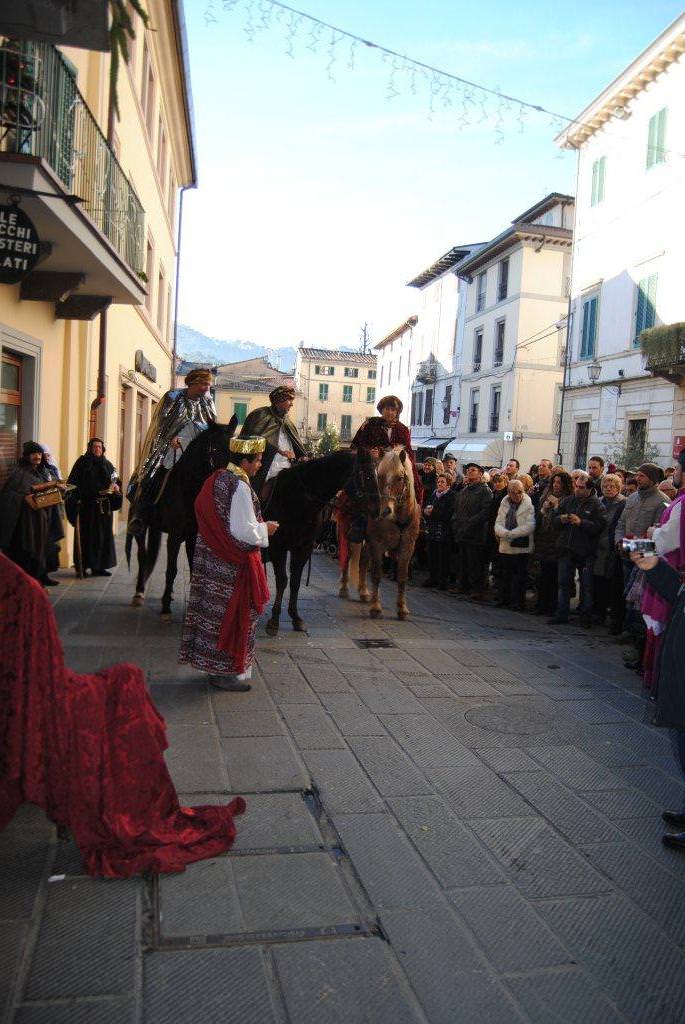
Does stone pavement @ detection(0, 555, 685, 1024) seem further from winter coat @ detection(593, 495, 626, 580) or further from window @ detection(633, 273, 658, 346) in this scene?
window @ detection(633, 273, 658, 346)

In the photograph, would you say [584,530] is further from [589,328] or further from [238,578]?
[589,328]

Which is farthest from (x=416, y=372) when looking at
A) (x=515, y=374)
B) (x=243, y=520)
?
(x=243, y=520)

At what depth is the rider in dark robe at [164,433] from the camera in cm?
862

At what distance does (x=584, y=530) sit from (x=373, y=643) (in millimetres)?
3187

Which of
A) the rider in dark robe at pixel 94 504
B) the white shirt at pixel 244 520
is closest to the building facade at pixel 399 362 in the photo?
the rider in dark robe at pixel 94 504

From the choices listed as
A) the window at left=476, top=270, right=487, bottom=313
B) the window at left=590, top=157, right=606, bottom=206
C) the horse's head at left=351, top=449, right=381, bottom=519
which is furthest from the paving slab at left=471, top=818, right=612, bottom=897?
the window at left=476, top=270, right=487, bottom=313

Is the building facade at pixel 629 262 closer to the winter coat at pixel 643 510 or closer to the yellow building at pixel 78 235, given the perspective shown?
the winter coat at pixel 643 510

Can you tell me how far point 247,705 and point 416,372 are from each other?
46.6 meters

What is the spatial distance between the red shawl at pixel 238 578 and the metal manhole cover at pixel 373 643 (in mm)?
2166

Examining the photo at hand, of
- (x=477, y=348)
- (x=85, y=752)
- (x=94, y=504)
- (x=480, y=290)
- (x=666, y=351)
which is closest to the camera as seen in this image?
(x=85, y=752)

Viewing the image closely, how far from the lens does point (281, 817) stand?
3.87 m

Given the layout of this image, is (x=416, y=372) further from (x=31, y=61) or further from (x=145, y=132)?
(x=31, y=61)

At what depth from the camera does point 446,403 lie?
148 feet

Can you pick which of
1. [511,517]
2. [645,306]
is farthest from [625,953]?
[645,306]
